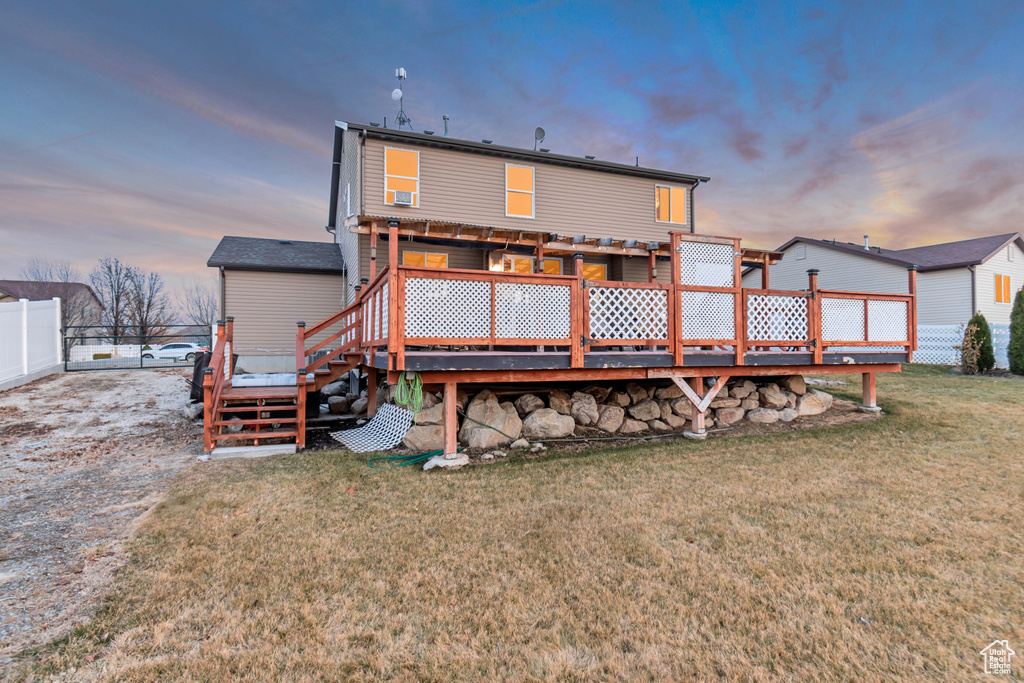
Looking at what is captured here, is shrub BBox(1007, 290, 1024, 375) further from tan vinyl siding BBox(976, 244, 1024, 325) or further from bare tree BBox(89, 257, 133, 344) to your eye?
bare tree BBox(89, 257, 133, 344)

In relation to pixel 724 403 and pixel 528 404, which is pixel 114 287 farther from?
pixel 724 403

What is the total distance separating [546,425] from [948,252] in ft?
74.6

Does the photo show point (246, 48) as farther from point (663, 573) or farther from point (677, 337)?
point (663, 573)

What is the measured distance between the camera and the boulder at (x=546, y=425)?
6203mm

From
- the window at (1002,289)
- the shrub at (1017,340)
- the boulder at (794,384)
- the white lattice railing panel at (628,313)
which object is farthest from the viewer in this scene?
the window at (1002,289)

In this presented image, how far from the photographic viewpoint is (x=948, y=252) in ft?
61.2

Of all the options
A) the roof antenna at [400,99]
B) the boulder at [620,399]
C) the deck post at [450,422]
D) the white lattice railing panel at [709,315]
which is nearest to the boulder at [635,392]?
the boulder at [620,399]

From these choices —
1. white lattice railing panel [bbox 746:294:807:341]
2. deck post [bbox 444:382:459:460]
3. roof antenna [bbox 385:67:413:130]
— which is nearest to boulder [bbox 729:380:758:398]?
white lattice railing panel [bbox 746:294:807:341]

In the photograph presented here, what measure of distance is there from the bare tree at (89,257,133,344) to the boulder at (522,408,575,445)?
34.8 m

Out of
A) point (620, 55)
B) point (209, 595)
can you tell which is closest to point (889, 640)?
point (209, 595)

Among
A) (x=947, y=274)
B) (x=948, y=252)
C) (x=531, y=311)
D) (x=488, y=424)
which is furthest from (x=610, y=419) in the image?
(x=948, y=252)

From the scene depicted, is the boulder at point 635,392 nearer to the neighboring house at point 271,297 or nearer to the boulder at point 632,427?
the boulder at point 632,427

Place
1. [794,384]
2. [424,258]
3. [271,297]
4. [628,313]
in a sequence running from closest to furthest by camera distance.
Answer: [628,313] → [794,384] → [424,258] → [271,297]

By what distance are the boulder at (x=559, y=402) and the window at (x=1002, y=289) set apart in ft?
71.3
